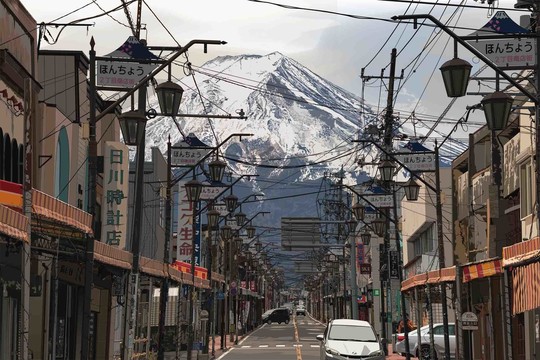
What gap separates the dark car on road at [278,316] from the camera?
471 feet

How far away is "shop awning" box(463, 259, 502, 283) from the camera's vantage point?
28.1 metres

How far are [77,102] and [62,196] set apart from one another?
14.7 ft

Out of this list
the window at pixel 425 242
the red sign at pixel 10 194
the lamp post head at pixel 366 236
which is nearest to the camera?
the red sign at pixel 10 194

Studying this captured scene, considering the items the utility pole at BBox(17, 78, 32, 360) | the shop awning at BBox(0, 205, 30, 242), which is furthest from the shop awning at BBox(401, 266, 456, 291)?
the shop awning at BBox(0, 205, 30, 242)

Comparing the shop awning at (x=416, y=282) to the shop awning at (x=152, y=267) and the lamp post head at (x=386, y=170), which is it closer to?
the lamp post head at (x=386, y=170)

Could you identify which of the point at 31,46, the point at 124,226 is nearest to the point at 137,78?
the point at 31,46

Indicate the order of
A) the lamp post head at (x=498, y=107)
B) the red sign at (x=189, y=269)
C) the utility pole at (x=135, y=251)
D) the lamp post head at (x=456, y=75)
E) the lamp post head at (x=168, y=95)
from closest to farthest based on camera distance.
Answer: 1. the lamp post head at (x=456, y=75)
2. the lamp post head at (x=498, y=107)
3. the lamp post head at (x=168, y=95)
4. the utility pole at (x=135, y=251)
5. the red sign at (x=189, y=269)

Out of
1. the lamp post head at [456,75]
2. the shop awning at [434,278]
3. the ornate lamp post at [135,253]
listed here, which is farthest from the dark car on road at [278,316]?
the lamp post head at [456,75]

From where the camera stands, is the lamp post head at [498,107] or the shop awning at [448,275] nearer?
the lamp post head at [498,107]

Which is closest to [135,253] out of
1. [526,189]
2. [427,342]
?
[526,189]

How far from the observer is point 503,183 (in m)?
42.2

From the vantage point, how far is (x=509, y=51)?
22.0 meters

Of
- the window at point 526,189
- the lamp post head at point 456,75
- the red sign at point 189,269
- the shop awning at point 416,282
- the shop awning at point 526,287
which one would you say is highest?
the window at point 526,189

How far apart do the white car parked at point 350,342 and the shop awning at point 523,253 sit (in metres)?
11.1
